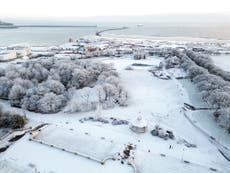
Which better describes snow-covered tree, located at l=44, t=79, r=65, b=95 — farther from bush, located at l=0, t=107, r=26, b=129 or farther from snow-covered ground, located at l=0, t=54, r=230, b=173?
bush, located at l=0, t=107, r=26, b=129

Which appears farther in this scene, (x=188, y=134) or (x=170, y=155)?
(x=188, y=134)

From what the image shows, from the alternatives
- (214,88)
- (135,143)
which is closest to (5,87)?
(135,143)

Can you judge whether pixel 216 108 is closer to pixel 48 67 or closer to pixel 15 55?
pixel 48 67

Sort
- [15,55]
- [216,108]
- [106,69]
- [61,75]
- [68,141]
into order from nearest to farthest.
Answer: [68,141], [216,108], [61,75], [106,69], [15,55]

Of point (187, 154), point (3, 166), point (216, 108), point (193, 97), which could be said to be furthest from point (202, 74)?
point (3, 166)

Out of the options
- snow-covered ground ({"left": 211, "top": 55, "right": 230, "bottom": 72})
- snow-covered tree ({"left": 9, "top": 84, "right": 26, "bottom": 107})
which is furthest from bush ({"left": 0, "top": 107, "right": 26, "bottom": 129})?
snow-covered ground ({"left": 211, "top": 55, "right": 230, "bottom": 72})

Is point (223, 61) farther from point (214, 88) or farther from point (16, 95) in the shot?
point (16, 95)

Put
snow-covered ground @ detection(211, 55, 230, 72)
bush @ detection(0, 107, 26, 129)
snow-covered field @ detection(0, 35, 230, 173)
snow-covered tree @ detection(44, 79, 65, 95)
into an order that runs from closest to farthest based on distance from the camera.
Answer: snow-covered field @ detection(0, 35, 230, 173)
bush @ detection(0, 107, 26, 129)
snow-covered tree @ detection(44, 79, 65, 95)
snow-covered ground @ detection(211, 55, 230, 72)

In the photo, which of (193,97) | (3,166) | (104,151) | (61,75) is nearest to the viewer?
(3,166)

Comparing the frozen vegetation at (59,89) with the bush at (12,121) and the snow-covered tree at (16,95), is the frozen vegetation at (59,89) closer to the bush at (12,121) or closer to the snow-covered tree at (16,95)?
the snow-covered tree at (16,95)
